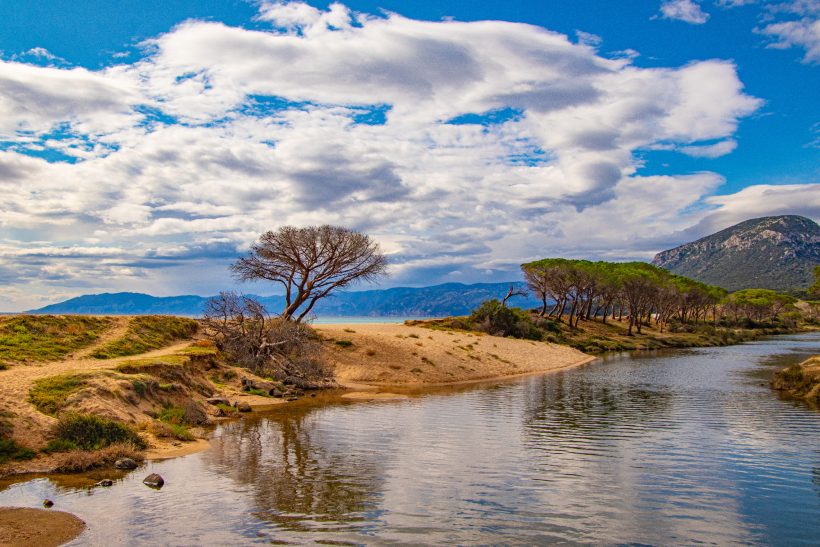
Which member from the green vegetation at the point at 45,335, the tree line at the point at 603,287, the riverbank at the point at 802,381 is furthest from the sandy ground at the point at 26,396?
the tree line at the point at 603,287

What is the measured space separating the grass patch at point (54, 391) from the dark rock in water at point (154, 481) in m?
6.00

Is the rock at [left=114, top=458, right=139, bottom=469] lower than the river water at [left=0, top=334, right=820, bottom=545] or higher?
higher

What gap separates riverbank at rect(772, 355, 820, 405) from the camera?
32125 mm

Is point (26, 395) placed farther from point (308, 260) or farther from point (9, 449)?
point (308, 260)

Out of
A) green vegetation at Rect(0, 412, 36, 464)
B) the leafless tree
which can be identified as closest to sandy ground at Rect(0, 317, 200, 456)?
green vegetation at Rect(0, 412, 36, 464)

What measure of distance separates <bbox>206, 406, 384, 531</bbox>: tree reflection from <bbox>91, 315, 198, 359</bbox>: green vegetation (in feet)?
48.3

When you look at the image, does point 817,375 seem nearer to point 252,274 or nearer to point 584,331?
point 252,274

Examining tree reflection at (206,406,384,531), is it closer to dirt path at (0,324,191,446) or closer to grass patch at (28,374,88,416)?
dirt path at (0,324,191,446)

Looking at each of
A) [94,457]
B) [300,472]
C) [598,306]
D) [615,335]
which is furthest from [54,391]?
[598,306]

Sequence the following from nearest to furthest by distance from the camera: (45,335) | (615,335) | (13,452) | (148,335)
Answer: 1. (13,452)
2. (45,335)
3. (148,335)
4. (615,335)

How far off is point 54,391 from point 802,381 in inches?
1558

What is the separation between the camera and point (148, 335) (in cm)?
4100

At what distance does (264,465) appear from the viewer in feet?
55.5

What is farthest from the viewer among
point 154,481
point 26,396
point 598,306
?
point 598,306
